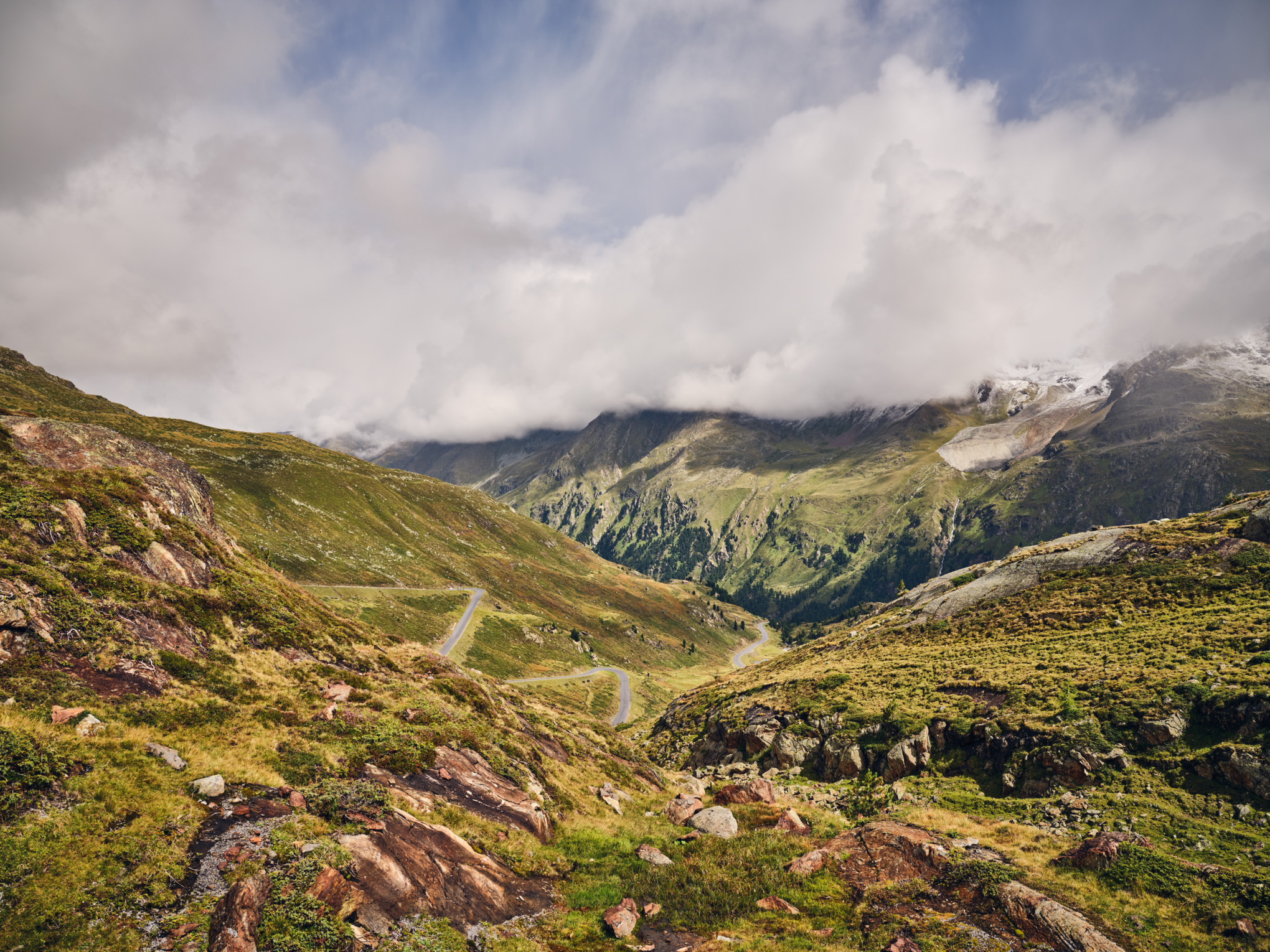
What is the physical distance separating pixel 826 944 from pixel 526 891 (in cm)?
963

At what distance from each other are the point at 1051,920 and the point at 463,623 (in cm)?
14631

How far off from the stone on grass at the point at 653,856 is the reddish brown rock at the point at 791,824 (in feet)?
20.8

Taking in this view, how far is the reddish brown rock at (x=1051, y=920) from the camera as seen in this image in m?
14.9

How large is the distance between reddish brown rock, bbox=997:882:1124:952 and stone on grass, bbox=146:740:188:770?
26.5 meters

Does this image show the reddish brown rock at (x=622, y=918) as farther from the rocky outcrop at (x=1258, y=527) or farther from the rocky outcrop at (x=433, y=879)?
the rocky outcrop at (x=1258, y=527)

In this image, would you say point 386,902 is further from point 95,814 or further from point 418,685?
point 418,685

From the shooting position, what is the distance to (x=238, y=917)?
36.7 feet

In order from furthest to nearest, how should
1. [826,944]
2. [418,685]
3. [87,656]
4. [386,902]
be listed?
[418,685], [87,656], [826,944], [386,902]

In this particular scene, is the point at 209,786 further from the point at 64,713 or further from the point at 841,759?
the point at 841,759

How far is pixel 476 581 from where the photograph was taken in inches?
7692

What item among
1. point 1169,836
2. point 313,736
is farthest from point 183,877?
point 1169,836

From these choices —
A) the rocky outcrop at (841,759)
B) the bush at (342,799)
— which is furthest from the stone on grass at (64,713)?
the rocky outcrop at (841,759)

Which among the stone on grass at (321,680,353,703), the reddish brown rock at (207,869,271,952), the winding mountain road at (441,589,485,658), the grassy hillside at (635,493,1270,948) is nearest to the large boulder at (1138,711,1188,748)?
the grassy hillside at (635,493,1270,948)

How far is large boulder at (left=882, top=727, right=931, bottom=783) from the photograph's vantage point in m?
35.4
